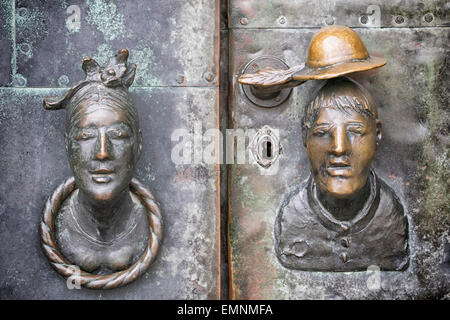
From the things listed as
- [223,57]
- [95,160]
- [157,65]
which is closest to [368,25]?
[223,57]

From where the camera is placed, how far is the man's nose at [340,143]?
1829 millimetres

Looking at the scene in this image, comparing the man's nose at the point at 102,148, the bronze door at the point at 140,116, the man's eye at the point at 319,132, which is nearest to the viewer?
the man's nose at the point at 102,148

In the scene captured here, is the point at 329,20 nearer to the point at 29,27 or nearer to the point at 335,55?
the point at 335,55

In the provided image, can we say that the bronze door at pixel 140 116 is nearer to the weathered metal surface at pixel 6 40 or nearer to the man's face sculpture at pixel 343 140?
the weathered metal surface at pixel 6 40

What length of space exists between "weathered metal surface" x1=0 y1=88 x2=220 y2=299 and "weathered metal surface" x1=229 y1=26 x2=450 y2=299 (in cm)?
9

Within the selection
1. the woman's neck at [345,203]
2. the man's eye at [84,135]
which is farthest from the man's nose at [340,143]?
the man's eye at [84,135]

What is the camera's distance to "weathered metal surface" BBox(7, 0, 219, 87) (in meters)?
2.03

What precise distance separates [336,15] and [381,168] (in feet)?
1.57

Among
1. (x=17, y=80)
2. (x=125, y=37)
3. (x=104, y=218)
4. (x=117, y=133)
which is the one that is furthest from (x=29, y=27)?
(x=104, y=218)

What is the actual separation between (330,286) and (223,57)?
768 mm

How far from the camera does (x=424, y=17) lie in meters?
2.08

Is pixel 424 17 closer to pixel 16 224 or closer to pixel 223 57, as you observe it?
pixel 223 57

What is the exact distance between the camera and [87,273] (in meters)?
1.92

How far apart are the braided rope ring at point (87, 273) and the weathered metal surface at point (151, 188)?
0.05 metres
